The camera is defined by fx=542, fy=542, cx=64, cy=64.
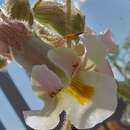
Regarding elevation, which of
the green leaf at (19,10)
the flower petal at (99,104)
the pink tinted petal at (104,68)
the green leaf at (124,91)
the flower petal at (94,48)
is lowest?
the green leaf at (124,91)

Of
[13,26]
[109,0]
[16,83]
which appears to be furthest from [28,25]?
[109,0]

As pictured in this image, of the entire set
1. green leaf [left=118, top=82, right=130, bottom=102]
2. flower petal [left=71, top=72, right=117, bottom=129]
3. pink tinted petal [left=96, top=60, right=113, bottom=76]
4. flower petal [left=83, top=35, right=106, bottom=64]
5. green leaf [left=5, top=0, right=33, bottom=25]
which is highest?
green leaf [left=5, top=0, right=33, bottom=25]

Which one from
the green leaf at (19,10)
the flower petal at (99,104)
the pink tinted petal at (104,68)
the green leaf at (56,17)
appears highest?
the green leaf at (19,10)

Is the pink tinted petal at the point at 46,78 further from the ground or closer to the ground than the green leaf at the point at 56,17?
closer to the ground

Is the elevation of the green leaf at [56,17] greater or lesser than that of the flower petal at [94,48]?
greater

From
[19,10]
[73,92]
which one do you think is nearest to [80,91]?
[73,92]

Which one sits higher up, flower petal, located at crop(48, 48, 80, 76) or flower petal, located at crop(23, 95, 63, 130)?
flower petal, located at crop(48, 48, 80, 76)

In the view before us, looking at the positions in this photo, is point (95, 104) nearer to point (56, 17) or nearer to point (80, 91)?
point (80, 91)
